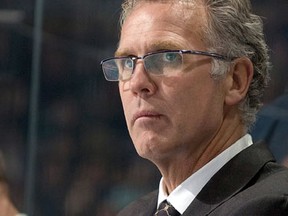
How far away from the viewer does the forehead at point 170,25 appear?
121cm

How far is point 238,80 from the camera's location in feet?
4.08

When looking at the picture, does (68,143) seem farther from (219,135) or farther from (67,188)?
(219,135)

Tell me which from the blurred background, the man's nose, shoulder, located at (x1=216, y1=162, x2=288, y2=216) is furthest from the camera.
→ the blurred background

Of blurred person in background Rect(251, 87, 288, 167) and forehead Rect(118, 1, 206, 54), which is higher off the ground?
forehead Rect(118, 1, 206, 54)

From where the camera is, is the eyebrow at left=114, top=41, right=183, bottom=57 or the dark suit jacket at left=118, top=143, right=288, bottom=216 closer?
the dark suit jacket at left=118, top=143, right=288, bottom=216

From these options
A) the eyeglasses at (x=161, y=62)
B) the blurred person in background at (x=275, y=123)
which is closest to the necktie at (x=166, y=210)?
the eyeglasses at (x=161, y=62)

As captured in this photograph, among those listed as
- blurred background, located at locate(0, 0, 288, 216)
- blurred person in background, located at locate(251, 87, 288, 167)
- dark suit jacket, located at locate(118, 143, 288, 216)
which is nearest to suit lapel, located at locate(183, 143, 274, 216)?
dark suit jacket, located at locate(118, 143, 288, 216)

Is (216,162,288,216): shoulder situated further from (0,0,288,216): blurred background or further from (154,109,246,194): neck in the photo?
(0,0,288,216): blurred background

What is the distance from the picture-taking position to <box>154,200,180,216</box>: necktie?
4.00 ft

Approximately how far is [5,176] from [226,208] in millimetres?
1264

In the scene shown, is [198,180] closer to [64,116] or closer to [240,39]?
[240,39]

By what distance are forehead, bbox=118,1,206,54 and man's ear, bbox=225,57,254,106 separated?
82mm

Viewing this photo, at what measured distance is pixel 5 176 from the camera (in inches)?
88.8

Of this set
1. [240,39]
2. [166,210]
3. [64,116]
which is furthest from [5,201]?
[240,39]
